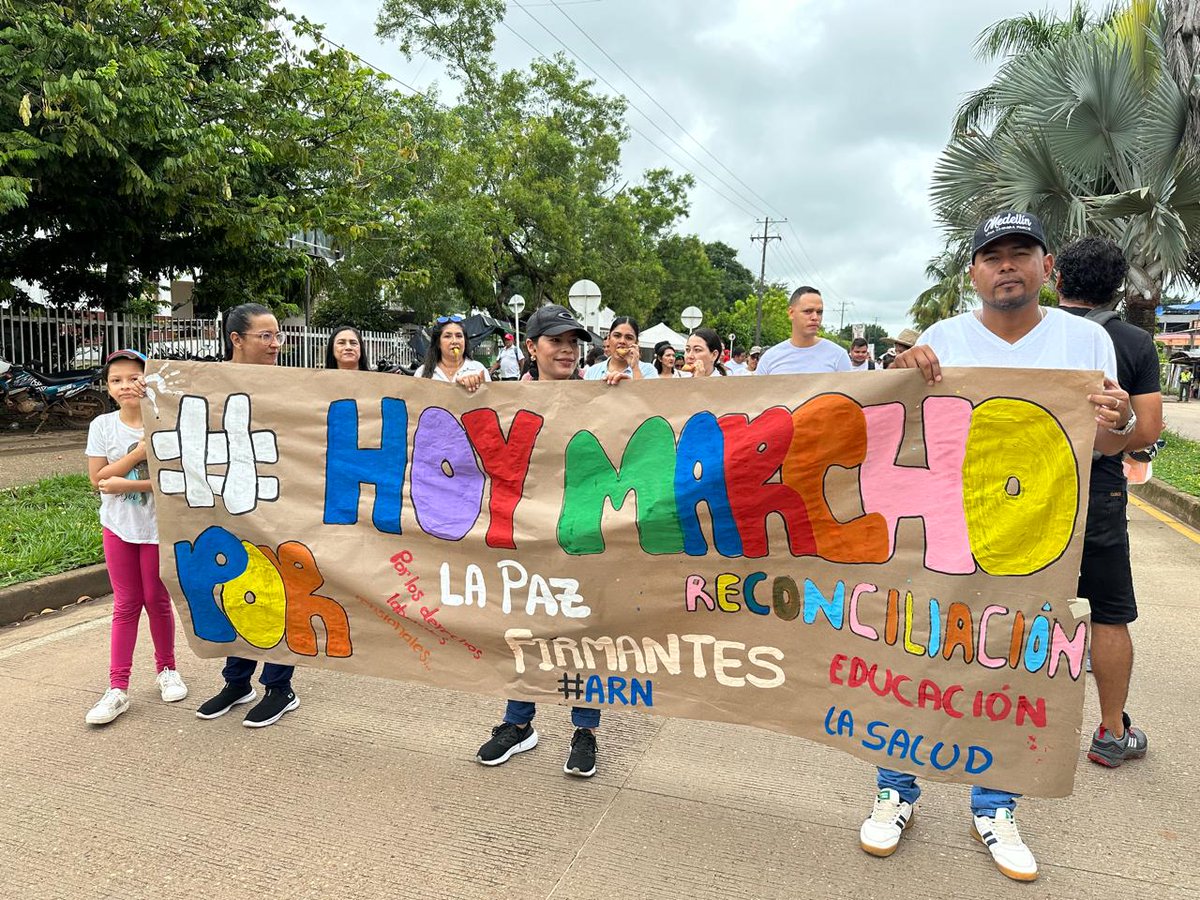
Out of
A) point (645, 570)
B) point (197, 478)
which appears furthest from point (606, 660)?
point (197, 478)

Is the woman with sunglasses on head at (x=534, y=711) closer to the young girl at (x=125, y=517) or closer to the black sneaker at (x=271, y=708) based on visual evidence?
the black sneaker at (x=271, y=708)

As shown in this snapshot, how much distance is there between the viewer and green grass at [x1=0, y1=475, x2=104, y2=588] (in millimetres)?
5324

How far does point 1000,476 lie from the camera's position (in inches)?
103

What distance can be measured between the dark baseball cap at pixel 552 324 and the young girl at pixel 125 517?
1745mm

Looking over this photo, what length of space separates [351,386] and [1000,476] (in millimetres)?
2441

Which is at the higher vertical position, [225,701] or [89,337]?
[89,337]

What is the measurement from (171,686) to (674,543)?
2508 mm

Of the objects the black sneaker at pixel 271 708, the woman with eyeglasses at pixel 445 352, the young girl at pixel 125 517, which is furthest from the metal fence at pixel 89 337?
the black sneaker at pixel 271 708

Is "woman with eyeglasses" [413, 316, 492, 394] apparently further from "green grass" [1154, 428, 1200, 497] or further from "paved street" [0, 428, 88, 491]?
"green grass" [1154, 428, 1200, 497]

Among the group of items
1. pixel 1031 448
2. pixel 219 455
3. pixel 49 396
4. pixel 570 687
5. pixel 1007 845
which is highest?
pixel 1031 448

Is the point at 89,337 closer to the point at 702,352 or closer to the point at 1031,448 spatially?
the point at 702,352

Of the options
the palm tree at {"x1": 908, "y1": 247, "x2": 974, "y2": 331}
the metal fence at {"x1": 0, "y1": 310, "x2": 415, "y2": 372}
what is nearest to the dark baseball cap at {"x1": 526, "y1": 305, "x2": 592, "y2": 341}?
the metal fence at {"x1": 0, "y1": 310, "x2": 415, "y2": 372}

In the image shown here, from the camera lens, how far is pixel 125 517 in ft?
11.9

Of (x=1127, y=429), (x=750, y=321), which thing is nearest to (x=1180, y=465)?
(x=1127, y=429)
